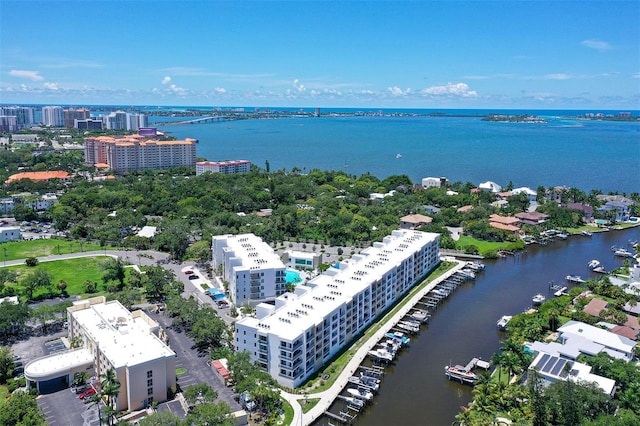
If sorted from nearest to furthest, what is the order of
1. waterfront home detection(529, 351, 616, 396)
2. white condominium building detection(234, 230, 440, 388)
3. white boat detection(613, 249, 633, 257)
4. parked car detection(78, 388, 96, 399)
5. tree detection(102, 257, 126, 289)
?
waterfront home detection(529, 351, 616, 396)
parked car detection(78, 388, 96, 399)
white condominium building detection(234, 230, 440, 388)
tree detection(102, 257, 126, 289)
white boat detection(613, 249, 633, 257)

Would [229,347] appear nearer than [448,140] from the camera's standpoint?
Yes

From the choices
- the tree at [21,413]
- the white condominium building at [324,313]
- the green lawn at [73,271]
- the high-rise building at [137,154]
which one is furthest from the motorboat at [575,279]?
the high-rise building at [137,154]

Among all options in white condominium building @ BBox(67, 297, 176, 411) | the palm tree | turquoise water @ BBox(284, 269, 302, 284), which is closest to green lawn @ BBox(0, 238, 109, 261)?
turquoise water @ BBox(284, 269, 302, 284)

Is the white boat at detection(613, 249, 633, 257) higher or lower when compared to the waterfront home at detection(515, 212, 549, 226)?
lower

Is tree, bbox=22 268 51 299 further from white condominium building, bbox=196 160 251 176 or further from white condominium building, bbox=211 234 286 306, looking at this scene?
white condominium building, bbox=196 160 251 176

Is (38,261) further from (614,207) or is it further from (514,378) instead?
(614,207)

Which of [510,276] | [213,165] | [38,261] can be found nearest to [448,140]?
[213,165]

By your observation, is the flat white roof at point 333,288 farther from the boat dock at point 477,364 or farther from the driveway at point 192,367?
the boat dock at point 477,364
